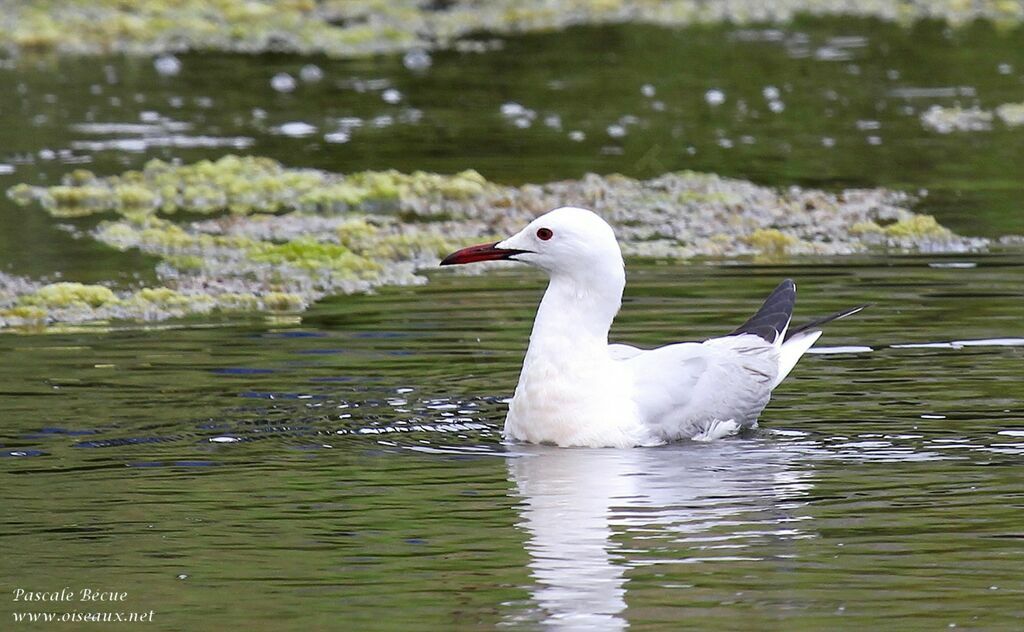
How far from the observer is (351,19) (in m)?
28.4

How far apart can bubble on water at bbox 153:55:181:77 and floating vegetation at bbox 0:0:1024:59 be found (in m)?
0.06

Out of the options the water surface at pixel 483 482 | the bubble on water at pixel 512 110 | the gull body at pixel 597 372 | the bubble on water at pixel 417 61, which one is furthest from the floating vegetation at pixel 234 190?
the bubble on water at pixel 417 61

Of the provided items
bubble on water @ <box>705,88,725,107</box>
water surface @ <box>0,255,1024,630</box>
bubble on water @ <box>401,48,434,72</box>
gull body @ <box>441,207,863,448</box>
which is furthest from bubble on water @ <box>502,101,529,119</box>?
gull body @ <box>441,207,863,448</box>

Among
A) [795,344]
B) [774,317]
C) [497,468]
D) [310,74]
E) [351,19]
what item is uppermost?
[351,19]

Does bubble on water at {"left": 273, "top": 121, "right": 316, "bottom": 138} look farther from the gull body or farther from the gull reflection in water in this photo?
the gull reflection in water

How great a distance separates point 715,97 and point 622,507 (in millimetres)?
13911

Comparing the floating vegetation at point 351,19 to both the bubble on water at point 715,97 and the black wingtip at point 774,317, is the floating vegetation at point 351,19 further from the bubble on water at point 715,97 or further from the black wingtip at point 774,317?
the black wingtip at point 774,317

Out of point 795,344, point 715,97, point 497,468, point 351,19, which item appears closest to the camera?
point 497,468

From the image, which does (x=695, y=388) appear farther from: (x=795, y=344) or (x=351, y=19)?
(x=351, y=19)

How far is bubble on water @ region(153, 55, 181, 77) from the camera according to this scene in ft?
74.6

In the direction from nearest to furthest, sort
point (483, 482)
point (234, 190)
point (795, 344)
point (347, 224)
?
point (483, 482), point (795, 344), point (347, 224), point (234, 190)

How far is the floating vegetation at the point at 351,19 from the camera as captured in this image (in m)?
25.5

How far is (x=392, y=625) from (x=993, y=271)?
6.97 metres

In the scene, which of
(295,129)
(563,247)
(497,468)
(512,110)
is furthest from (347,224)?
(512,110)
